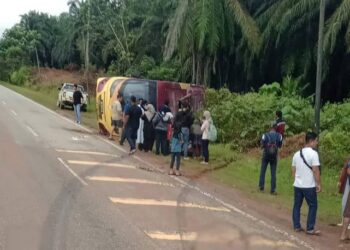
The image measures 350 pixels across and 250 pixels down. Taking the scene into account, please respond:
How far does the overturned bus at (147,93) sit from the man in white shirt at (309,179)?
1137 centimetres

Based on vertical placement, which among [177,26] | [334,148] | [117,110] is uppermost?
[177,26]

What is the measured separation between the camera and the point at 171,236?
9.07 m

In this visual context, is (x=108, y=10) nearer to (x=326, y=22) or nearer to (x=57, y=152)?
(x=326, y=22)

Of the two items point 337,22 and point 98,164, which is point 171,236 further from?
point 337,22

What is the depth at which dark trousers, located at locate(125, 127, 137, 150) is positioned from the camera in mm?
19172

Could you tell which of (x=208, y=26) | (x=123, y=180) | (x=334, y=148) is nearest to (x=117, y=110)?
(x=334, y=148)

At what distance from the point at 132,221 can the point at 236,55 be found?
1038 inches

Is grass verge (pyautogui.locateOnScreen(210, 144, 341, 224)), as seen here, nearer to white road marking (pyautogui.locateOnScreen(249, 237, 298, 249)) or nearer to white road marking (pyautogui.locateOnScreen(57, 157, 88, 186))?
white road marking (pyautogui.locateOnScreen(249, 237, 298, 249))

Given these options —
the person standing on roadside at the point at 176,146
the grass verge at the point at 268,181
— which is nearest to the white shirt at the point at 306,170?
the grass verge at the point at 268,181

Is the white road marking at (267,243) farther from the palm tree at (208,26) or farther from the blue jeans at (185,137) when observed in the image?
the palm tree at (208,26)

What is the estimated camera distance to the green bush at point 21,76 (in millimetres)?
78062

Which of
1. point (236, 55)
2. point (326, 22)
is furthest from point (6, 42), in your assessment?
point (326, 22)

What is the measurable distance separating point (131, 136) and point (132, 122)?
0.45 m

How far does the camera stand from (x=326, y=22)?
27.8 m
